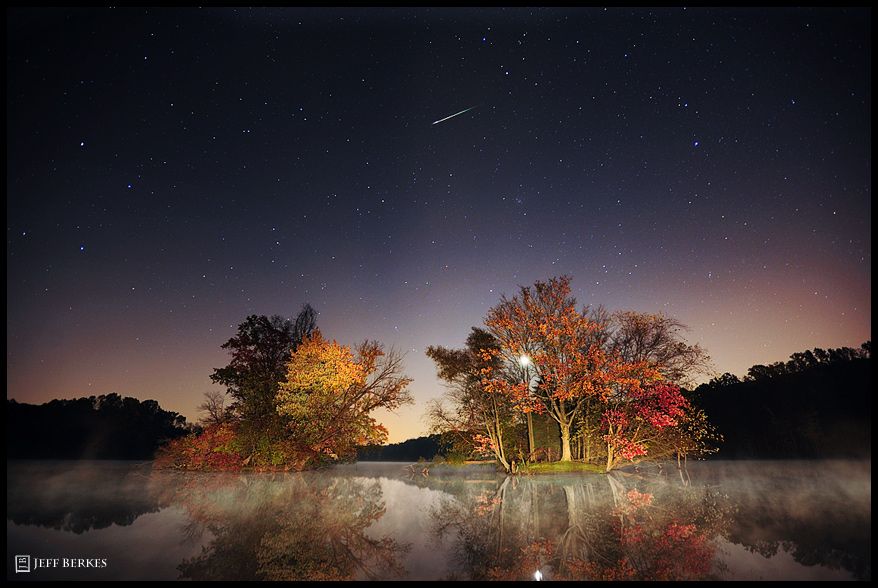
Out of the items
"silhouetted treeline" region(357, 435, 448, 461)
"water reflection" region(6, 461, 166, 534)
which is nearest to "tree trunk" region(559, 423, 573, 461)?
"water reflection" region(6, 461, 166, 534)

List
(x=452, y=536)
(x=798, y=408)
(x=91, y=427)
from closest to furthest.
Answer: (x=452, y=536), (x=798, y=408), (x=91, y=427)

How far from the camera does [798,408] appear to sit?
54.3m

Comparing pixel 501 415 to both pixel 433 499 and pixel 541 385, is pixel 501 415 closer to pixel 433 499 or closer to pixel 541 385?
Answer: pixel 541 385

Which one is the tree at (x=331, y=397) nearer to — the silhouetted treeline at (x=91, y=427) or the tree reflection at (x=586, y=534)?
the tree reflection at (x=586, y=534)

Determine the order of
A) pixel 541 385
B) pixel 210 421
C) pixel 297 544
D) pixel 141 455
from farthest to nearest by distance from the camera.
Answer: pixel 141 455
pixel 210 421
pixel 541 385
pixel 297 544

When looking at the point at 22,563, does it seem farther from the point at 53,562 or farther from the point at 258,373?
the point at 258,373

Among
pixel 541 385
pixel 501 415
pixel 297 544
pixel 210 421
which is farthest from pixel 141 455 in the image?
pixel 297 544

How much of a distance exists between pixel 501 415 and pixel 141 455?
66493 millimetres

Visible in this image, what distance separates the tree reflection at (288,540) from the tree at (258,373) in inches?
511

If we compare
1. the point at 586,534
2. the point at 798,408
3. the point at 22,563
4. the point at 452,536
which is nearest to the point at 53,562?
the point at 22,563

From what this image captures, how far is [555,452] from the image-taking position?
3192 centimetres

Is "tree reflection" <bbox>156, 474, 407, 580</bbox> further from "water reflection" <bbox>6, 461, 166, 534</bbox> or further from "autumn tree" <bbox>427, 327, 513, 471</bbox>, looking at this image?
"autumn tree" <bbox>427, 327, 513, 471</bbox>

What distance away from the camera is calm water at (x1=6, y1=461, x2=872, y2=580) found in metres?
6.00

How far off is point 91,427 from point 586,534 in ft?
292
